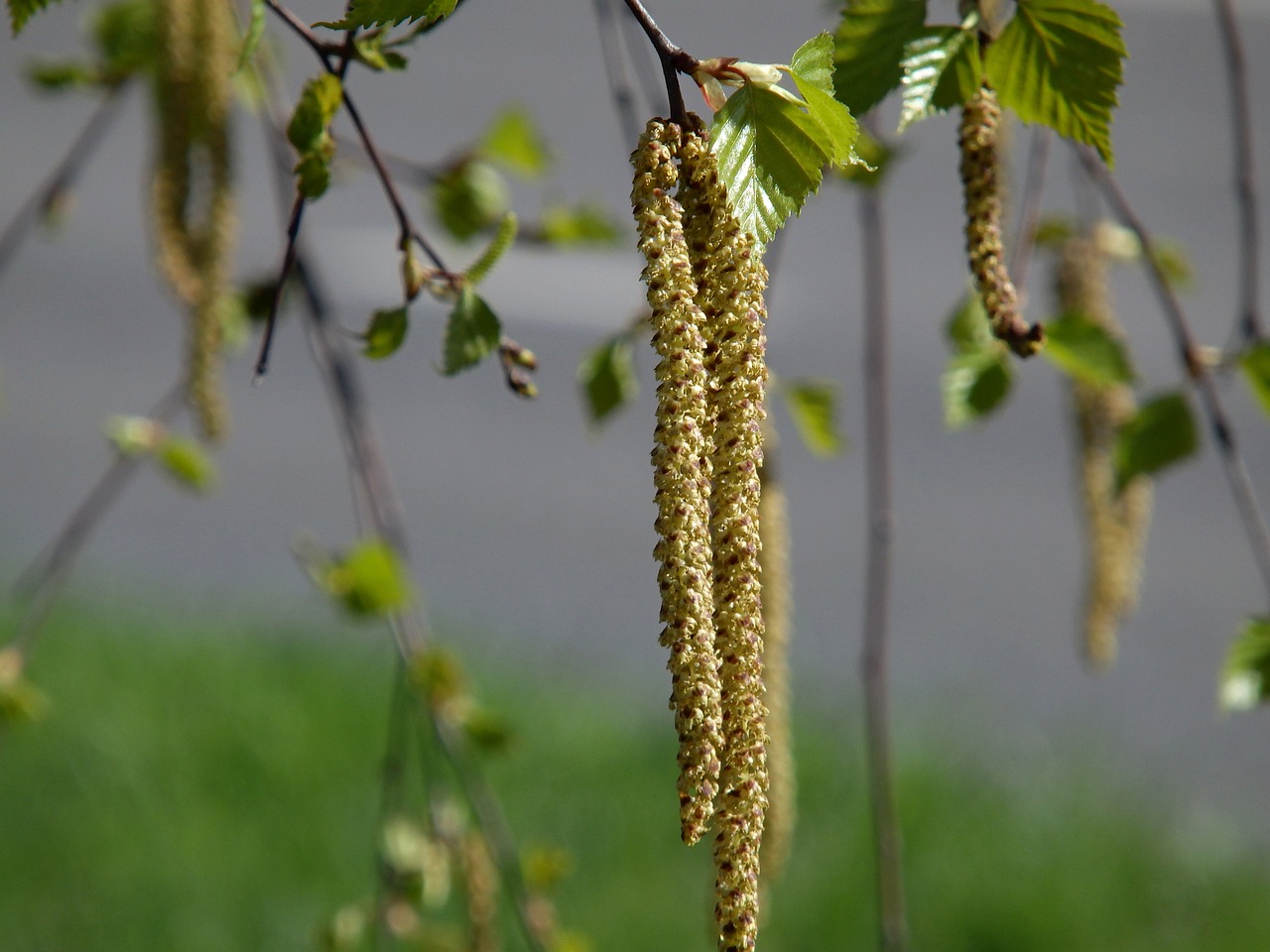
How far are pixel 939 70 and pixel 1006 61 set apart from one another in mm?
36

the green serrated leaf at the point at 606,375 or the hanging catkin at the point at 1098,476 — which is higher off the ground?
the green serrated leaf at the point at 606,375

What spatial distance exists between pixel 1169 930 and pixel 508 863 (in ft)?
5.98

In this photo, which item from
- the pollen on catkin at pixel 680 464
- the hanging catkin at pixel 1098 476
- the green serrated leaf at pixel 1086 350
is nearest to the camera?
the pollen on catkin at pixel 680 464

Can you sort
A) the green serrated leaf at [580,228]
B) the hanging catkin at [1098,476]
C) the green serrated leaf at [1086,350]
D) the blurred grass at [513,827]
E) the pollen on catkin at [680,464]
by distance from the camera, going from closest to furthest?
1. the pollen on catkin at [680,464]
2. the green serrated leaf at [1086,350]
3. the hanging catkin at [1098,476]
4. the green serrated leaf at [580,228]
5. the blurred grass at [513,827]

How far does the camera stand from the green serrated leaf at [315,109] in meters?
0.71

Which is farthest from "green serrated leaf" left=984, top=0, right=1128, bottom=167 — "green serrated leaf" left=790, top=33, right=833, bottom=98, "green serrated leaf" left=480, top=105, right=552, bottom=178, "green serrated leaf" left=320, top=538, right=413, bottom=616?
"green serrated leaf" left=480, top=105, right=552, bottom=178

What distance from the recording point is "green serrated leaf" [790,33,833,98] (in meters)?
0.57

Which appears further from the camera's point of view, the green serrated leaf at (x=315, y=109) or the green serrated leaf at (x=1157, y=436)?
the green serrated leaf at (x=1157, y=436)

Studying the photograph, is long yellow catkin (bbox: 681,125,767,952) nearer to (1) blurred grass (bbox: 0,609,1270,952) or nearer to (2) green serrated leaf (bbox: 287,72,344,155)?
(2) green serrated leaf (bbox: 287,72,344,155)

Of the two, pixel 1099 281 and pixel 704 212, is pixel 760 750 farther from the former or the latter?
pixel 1099 281

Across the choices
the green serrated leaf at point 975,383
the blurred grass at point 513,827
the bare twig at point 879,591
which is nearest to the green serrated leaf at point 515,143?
the bare twig at point 879,591

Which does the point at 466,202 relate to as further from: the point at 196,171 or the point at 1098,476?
the point at 1098,476

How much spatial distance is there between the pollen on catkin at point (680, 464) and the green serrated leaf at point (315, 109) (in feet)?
0.73

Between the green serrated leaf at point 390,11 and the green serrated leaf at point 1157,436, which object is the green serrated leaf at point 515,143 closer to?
the green serrated leaf at point 1157,436
